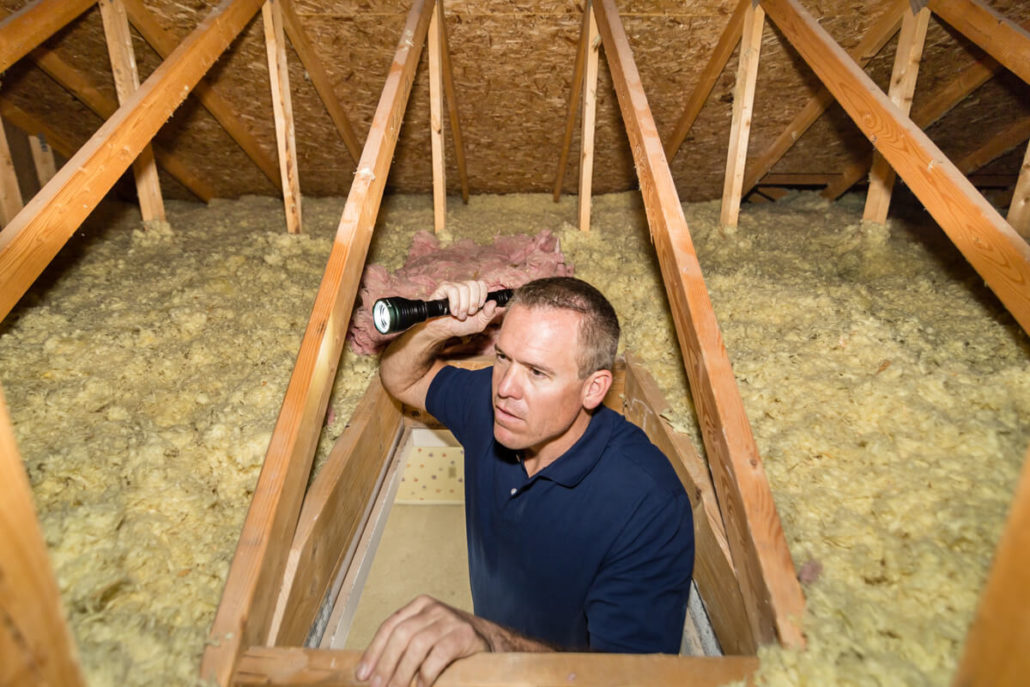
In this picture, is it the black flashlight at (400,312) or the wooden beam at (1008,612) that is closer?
the wooden beam at (1008,612)

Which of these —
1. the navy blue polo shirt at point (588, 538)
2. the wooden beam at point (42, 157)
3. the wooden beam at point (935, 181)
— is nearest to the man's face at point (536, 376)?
the navy blue polo shirt at point (588, 538)

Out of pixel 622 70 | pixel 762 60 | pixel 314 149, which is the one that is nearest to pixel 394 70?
pixel 622 70

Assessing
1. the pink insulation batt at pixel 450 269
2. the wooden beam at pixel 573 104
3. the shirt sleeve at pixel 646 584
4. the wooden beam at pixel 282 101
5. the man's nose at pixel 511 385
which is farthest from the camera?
the wooden beam at pixel 573 104

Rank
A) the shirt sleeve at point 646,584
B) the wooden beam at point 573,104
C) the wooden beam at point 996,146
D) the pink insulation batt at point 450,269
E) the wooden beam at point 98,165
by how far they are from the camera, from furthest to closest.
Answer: the wooden beam at point 996,146 < the wooden beam at point 573,104 < the pink insulation batt at point 450,269 < the wooden beam at point 98,165 < the shirt sleeve at point 646,584

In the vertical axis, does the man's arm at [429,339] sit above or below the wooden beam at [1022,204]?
below

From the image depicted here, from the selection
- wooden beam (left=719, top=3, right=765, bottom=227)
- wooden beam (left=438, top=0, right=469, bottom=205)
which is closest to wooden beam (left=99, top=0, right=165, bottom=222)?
wooden beam (left=438, top=0, right=469, bottom=205)

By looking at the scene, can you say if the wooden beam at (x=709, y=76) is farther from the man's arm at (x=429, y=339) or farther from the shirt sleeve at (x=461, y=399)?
the shirt sleeve at (x=461, y=399)

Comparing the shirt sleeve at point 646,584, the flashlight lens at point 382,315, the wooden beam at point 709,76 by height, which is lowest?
the shirt sleeve at point 646,584

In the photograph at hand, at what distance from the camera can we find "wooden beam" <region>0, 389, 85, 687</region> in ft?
1.32

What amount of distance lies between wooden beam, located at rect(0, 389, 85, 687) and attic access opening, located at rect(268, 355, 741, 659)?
87cm

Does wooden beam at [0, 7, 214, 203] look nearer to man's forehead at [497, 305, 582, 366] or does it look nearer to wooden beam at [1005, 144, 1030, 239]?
man's forehead at [497, 305, 582, 366]

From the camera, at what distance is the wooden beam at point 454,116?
2889 mm

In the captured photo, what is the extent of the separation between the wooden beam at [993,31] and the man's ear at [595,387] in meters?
1.79

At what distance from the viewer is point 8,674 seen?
404 mm
